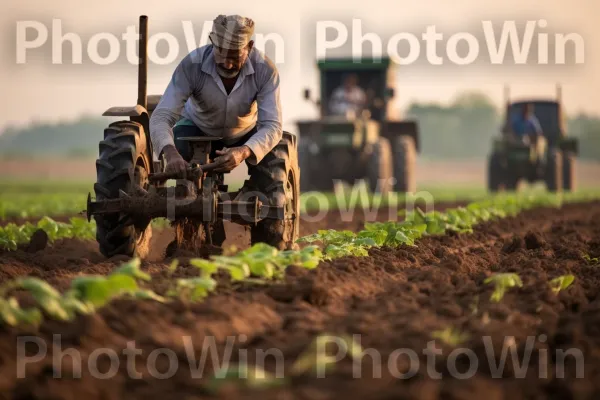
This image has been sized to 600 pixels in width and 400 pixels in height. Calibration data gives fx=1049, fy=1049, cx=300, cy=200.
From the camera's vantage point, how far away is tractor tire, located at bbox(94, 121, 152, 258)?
7.54m

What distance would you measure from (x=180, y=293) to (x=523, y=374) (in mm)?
1655

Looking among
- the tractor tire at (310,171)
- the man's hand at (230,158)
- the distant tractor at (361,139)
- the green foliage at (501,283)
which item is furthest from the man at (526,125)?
the green foliage at (501,283)

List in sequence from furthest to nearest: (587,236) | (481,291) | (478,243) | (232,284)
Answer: (587,236), (478,243), (481,291), (232,284)

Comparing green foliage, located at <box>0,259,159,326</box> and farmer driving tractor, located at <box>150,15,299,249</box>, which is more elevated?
farmer driving tractor, located at <box>150,15,299,249</box>

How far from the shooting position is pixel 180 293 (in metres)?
4.96

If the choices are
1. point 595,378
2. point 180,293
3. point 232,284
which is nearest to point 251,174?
point 232,284

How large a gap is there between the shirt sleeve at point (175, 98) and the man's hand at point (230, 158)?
464 mm

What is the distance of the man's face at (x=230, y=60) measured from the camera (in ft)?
24.2

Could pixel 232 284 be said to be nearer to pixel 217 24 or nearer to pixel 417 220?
pixel 217 24

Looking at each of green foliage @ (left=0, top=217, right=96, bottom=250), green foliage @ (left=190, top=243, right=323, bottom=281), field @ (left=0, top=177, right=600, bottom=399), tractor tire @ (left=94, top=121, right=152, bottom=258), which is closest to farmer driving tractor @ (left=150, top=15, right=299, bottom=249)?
tractor tire @ (left=94, top=121, right=152, bottom=258)

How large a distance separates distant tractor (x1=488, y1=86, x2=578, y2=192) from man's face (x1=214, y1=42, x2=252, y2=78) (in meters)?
20.3

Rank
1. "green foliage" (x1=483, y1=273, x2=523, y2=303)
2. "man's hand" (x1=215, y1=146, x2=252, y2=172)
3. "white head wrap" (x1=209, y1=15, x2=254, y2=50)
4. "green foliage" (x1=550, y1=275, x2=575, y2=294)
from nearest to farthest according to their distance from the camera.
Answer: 1. "green foliage" (x1=483, y1=273, x2=523, y2=303)
2. "green foliage" (x1=550, y1=275, x2=575, y2=294)
3. "man's hand" (x1=215, y1=146, x2=252, y2=172)
4. "white head wrap" (x1=209, y1=15, x2=254, y2=50)

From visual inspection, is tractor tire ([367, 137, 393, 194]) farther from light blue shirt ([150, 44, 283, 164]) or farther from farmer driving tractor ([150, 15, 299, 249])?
light blue shirt ([150, 44, 283, 164])

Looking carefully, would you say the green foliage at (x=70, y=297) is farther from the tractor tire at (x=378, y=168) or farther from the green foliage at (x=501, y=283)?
the tractor tire at (x=378, y=168)
